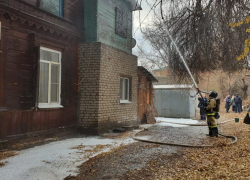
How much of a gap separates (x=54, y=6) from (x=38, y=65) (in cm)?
232

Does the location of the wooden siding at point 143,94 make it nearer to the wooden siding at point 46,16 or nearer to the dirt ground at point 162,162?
the wooden siding at point 46,16

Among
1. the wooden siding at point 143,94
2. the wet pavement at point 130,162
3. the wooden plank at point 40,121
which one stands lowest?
the wet pavement at point 130,162

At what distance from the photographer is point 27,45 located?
7.14 m

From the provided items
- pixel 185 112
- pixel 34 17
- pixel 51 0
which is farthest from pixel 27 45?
pixel 185 112

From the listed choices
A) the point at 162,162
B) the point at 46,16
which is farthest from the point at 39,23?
the point at 162,162

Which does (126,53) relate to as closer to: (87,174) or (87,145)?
(87,145)

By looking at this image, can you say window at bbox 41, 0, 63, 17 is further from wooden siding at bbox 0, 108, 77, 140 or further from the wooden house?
wooden siding at bbox 0, 108, 77, 140

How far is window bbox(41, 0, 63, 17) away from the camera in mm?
7804

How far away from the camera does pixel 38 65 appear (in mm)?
7262

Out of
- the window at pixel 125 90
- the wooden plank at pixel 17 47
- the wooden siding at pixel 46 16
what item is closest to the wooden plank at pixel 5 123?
the wooden plank at pixel 17 47

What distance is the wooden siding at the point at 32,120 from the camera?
6.39m

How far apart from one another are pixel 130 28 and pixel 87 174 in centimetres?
897

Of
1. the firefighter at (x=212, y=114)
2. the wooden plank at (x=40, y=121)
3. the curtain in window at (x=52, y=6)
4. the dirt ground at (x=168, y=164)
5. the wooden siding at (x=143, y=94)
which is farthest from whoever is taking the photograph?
the wooden siding at (x=143, y=94)

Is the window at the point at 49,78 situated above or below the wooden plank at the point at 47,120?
above
